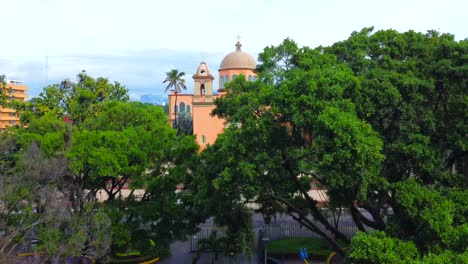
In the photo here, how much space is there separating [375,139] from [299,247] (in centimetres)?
1053

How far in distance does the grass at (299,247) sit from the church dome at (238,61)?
82.6 ft

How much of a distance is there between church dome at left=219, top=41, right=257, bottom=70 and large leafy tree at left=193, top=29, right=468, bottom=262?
31331 mm

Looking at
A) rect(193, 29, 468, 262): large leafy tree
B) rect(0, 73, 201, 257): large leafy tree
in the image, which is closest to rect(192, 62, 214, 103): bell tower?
rect(0, 73, 201, 257): large leafy tree

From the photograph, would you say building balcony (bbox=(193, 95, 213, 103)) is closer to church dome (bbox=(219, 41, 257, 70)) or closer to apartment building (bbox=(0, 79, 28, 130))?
church dome (bbox=(219, 41, 257, 70))

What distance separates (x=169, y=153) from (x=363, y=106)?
23.0ft

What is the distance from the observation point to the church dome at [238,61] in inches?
1674

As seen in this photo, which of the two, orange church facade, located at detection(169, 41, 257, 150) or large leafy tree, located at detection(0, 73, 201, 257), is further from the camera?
orange church facade, located at detection(169, 41, 257, 150)

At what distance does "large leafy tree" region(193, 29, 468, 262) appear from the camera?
29.7ft

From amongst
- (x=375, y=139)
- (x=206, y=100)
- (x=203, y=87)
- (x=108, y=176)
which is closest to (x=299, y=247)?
(x=108, y=176)

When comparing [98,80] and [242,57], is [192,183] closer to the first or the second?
[98,80]

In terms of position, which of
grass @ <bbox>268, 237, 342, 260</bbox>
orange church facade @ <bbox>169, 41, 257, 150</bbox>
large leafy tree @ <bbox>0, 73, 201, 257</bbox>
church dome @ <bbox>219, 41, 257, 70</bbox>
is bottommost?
grass @ <bbox>268, 237, 342, 260</bbox>

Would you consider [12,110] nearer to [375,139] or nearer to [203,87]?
[203,87]

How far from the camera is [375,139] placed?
934 centimetres

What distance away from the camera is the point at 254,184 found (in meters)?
10.5
